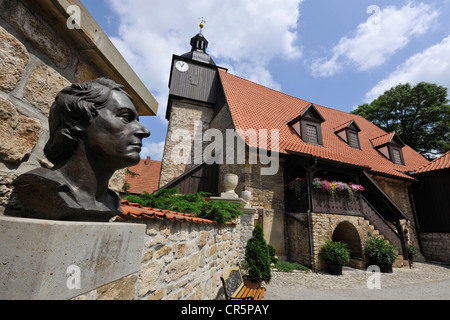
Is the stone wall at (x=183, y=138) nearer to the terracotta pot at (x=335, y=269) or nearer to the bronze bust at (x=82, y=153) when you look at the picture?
the terracotta pot at (x=335, y=269)

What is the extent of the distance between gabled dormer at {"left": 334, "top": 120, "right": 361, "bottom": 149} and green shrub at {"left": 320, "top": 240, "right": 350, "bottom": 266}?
7.56m

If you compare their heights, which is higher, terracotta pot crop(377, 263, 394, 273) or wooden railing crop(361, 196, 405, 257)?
wooden railing crop(361, 196, 405, 257)

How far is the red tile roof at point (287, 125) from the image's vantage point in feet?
33.7

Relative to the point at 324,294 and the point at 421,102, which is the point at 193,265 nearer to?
the point at 324,294

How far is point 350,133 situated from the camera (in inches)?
516

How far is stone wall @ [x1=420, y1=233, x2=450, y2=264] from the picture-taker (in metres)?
11.4

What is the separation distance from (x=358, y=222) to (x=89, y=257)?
34.0 feet

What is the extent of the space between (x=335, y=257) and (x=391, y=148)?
1068cm

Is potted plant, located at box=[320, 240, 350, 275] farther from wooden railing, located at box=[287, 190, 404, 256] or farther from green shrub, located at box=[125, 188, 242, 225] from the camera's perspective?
green shrub, located at box=[125, 188, 242, 225]

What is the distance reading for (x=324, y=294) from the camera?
16.8 ft

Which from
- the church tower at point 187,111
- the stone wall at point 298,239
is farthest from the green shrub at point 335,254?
the church tower at point 187,111

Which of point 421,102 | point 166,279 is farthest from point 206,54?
point 421,102

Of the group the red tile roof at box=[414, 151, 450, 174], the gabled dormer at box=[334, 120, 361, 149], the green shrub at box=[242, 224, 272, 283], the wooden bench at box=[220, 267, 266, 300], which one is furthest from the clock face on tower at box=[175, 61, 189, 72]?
the red tile roof at box=[414, 151, 450, 174]

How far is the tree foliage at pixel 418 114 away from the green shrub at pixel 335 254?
21.9 metres
